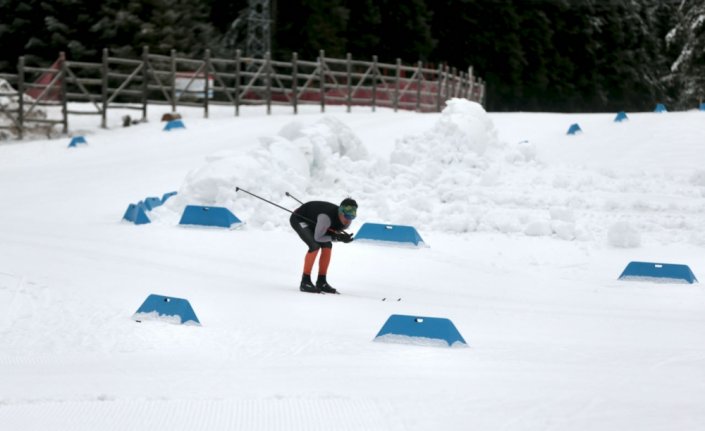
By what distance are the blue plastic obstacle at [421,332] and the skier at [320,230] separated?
2.46 m

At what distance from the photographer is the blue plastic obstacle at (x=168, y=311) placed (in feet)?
30.7

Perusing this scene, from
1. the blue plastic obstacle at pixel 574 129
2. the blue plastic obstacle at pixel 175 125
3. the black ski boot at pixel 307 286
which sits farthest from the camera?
the blue plastic obstacle at pixel 175 125

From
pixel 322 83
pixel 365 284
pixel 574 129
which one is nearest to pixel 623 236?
pixel 365 284

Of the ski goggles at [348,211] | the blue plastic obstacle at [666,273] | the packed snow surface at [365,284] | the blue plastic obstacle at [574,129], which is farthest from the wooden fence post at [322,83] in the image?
the ski goggles at [348,211]

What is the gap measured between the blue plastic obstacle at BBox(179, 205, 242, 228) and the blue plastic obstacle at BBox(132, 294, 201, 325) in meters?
6.59

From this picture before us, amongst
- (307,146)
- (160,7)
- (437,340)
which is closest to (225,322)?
(437,340)

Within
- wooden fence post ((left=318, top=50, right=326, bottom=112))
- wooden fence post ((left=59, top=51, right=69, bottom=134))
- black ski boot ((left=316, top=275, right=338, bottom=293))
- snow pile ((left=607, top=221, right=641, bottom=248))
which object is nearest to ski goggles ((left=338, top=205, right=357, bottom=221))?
black ski boot ((left=316, top=275, right=338, bottom=293))

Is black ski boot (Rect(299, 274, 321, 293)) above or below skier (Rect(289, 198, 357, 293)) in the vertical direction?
below

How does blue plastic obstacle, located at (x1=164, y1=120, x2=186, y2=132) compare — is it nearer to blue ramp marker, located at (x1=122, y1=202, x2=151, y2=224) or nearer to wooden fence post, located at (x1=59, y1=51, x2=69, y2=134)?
wooden fence post, located at (x1=59, y1=51, x2=69, y2=134)

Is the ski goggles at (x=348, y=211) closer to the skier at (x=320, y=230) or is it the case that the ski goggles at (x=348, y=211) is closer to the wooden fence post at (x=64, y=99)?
the skier at (x=320, y=230)

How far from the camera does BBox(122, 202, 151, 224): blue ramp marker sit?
645 inches

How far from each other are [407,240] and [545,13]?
52.5 m

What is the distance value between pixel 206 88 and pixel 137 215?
1436 centimetres

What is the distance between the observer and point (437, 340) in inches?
344
